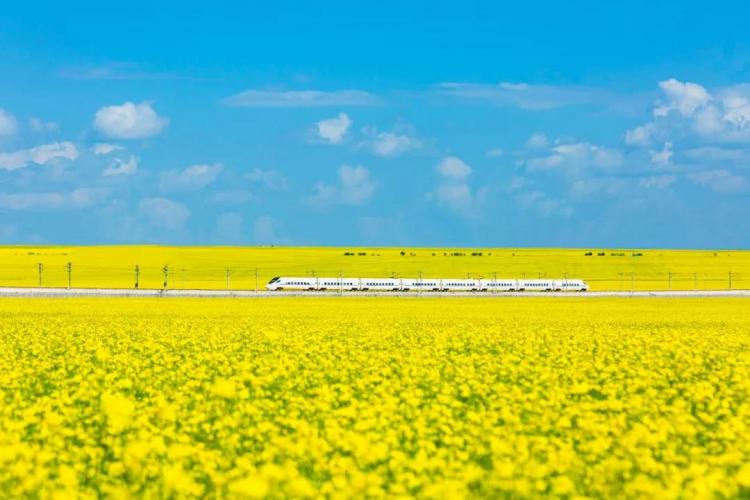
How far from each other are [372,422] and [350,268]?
511 ft

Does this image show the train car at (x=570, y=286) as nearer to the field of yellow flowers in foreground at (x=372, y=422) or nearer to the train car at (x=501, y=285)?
the train car at (x=501, y=285)

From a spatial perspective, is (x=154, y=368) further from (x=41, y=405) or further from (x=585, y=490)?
(x=585, y=490)

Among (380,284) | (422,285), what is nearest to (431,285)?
(422,285)

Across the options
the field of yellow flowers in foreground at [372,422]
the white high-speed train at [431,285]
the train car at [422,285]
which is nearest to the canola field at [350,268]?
the white high-speed train at [431,285]

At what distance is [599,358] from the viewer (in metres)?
24.6

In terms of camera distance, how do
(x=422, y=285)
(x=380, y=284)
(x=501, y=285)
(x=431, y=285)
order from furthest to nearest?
(x=501, y=285) → (x=380, y=284) → (x=422, y=285) → (x=431, y=285)

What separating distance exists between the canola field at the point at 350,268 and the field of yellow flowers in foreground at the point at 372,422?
108555 mm

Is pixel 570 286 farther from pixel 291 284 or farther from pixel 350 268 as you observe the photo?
pixel 350 268

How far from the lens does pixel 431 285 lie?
410ft

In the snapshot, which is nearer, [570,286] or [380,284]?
[570,286]

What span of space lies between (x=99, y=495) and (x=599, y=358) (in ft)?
52.3

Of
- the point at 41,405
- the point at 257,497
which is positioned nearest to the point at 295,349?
the point at 41,405

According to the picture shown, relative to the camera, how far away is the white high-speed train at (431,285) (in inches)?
4808

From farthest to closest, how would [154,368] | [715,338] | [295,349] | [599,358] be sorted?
1. [715,338]
2. [295,349]
3. [599,358]
4. [154,368]
